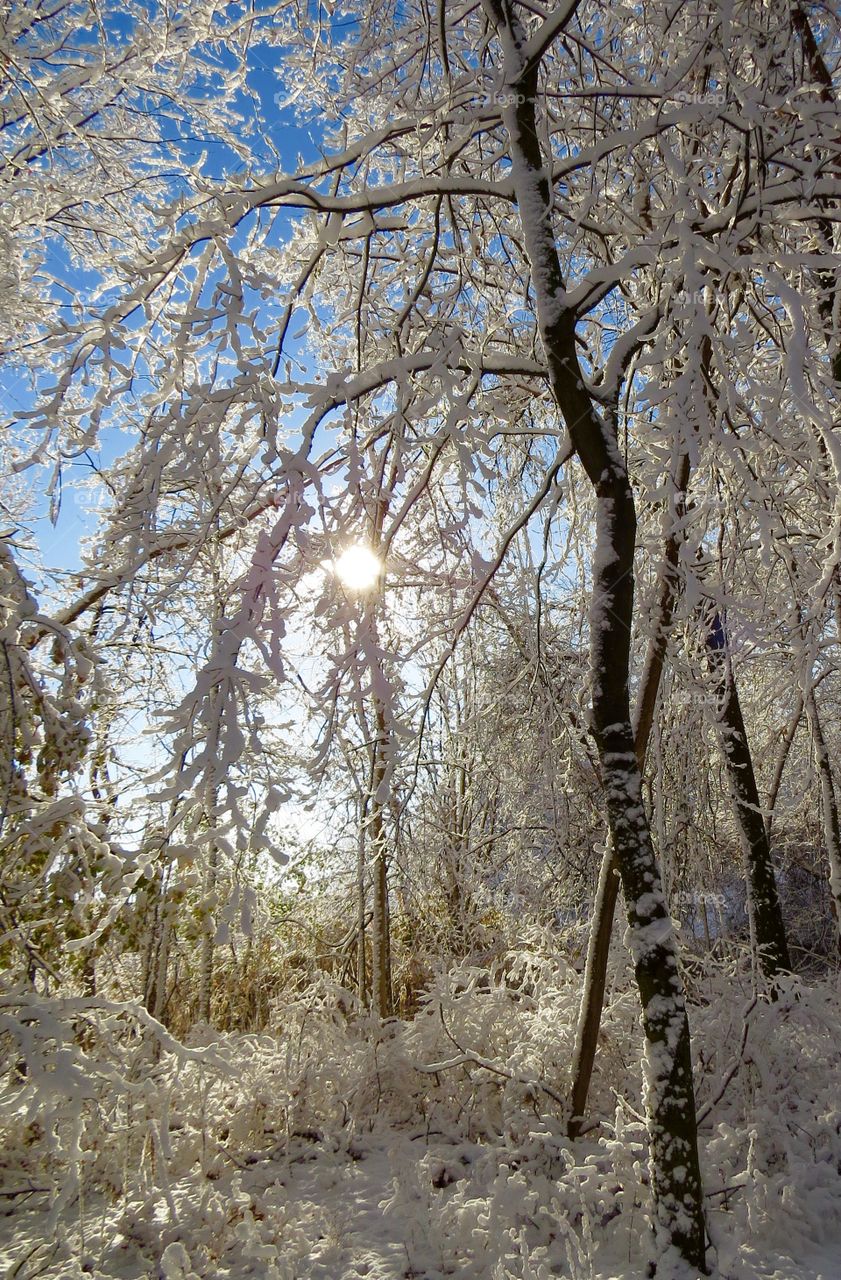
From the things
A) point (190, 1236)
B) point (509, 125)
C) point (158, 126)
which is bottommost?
point (190, 1236)

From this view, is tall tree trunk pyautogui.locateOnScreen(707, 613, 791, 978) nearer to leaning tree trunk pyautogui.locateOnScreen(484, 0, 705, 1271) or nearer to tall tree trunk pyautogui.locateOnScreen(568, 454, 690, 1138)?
tall tree trunk pyautogui.locateOnScreen(568, 454, 690, 1138)

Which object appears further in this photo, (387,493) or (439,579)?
(439,579)

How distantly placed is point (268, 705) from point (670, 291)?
5.99 meters

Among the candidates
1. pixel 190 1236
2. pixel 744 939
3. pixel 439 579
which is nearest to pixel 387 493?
pixel 439 579

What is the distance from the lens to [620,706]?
10.8 ft

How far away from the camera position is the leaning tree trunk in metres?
2.94

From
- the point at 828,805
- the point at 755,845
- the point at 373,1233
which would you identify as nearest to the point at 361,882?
the point at 373,1233

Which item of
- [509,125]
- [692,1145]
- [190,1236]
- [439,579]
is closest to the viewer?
[692,1145]

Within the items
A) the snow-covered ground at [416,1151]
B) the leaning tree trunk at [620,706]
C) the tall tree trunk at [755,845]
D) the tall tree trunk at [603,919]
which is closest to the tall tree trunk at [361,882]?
the snow-covered ground at [416,1151]

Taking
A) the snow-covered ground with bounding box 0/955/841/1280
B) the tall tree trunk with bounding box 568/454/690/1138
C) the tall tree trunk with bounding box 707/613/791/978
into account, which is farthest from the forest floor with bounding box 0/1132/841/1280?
the tall tree trunk with bounding box 707/613/791/978

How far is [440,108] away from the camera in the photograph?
3.25 meters

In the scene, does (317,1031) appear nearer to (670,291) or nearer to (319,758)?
(319,758)

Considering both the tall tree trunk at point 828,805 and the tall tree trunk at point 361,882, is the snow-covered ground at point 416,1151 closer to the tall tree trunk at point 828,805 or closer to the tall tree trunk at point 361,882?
the tall tree trunk at point 361,882

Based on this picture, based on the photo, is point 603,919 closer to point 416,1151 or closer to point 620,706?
point 620,706
